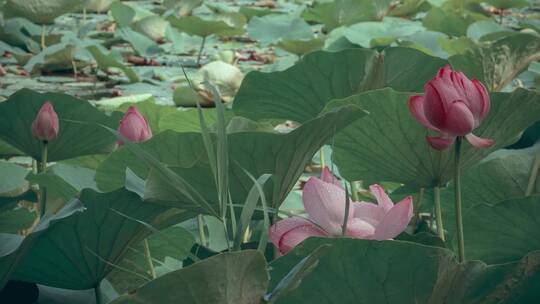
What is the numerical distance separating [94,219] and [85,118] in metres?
0.45

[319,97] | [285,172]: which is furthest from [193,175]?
[319,97]

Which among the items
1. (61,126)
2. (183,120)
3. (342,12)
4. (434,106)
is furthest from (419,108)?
(342,12)

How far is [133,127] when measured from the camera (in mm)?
963

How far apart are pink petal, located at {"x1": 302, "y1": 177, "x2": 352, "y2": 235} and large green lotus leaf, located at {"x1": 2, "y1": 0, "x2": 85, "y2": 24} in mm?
2869

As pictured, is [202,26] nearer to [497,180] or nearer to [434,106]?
[497,180]

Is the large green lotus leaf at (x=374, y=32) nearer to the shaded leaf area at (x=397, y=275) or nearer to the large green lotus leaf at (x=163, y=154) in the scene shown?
the large green lotus leaf at (x=163, y=154)

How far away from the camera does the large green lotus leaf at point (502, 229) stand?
0.78 metres

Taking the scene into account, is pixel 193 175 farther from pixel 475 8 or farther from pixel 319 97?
pixel 475 8

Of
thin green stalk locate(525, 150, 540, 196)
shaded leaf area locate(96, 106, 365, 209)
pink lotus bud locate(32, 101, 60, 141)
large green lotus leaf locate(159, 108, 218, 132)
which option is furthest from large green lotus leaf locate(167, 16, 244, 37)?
shaded leaf area locate(96, 106, 365, 209)

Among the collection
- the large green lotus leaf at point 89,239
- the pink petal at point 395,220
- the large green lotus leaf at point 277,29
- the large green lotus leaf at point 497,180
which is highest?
the pink petal at point 395,220

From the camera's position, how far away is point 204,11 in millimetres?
4828

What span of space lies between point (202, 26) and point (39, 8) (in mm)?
531

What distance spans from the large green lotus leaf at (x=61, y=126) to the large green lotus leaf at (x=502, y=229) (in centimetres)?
46

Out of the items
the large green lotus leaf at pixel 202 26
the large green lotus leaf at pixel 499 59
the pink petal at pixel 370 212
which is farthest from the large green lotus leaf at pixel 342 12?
Answer: the pink petal at pixel 370 212
